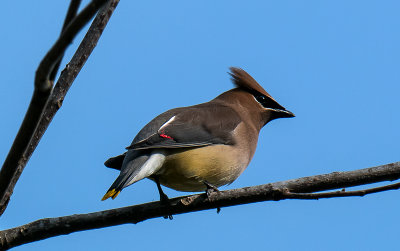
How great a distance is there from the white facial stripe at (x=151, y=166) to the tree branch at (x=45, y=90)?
1.33 m

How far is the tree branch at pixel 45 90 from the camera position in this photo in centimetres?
191

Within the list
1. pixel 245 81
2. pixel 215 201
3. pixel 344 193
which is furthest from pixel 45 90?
pixel 245 81

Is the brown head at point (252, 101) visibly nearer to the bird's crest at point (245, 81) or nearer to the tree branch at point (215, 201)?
the bird's crest at point (245, 81)

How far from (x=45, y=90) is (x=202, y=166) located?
9.70ft

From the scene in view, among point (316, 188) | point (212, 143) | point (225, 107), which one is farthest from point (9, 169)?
point (225, 107)

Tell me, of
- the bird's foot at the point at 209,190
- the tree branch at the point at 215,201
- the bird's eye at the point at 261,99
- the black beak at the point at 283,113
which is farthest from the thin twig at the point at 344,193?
the bird's eye at the point at 261,99

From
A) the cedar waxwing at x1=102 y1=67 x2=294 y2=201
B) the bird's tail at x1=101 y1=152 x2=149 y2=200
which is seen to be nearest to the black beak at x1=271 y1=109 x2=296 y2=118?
the cedar waxwing at x1=102 y1=67 x2=294 y2=201

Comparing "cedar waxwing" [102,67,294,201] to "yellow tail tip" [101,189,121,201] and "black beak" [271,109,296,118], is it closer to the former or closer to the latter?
"yellow tail tip" [101,189,121,201]

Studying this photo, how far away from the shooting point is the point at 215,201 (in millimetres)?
3510

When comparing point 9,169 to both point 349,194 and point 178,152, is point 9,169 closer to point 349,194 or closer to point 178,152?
point 349,194

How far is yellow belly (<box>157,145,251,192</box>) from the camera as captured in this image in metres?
4.78

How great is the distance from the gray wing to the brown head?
14.9 inches

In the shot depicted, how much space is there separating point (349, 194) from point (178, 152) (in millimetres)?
2186

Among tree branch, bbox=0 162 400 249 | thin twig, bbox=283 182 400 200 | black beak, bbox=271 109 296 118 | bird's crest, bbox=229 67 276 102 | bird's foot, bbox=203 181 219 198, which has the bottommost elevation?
thin twig, bbox=283 182 400 200
